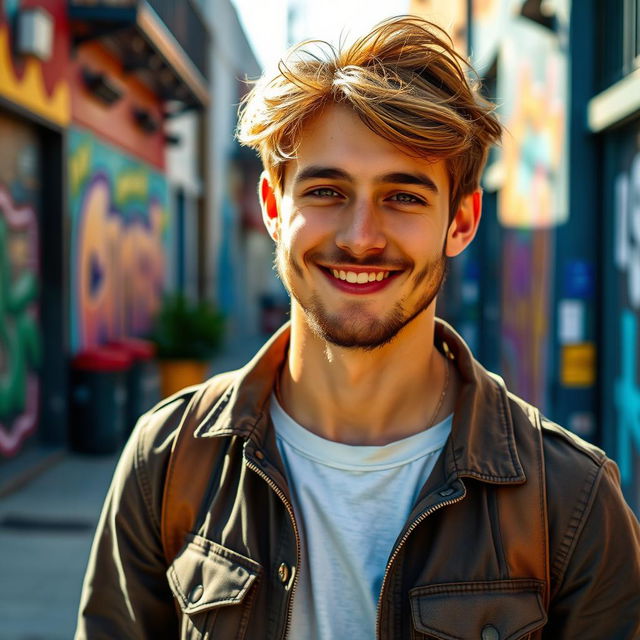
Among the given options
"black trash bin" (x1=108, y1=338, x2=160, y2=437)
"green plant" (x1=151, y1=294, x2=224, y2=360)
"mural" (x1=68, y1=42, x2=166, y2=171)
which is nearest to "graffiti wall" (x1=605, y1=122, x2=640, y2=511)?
"black trash bin" (x1=108, y1=338, x2=160, y2=437)

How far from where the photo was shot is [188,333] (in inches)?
448

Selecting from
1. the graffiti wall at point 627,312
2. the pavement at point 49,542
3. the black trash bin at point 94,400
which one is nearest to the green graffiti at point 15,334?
the black trash bin at point 94,400

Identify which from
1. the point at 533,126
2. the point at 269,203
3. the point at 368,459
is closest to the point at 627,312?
the point at 533,126

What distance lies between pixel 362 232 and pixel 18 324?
653 centimetres

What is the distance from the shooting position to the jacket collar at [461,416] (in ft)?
6.13

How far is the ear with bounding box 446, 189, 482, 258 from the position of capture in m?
2.14

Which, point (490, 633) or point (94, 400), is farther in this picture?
point (94, 400)

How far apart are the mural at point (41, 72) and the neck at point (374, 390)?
571 cm

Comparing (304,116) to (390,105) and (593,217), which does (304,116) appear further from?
(593,217)

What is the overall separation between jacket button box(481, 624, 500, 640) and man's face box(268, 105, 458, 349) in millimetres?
662

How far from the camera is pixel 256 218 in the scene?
76.6 feet

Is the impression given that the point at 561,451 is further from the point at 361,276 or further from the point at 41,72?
the point at 41,72

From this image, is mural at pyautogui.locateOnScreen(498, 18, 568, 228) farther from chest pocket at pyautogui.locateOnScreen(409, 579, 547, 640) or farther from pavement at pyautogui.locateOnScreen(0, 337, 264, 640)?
chest pocket at pyautogui.locateOnScreen(409, 579, 547, 640)

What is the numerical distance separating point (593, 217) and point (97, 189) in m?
6.03
